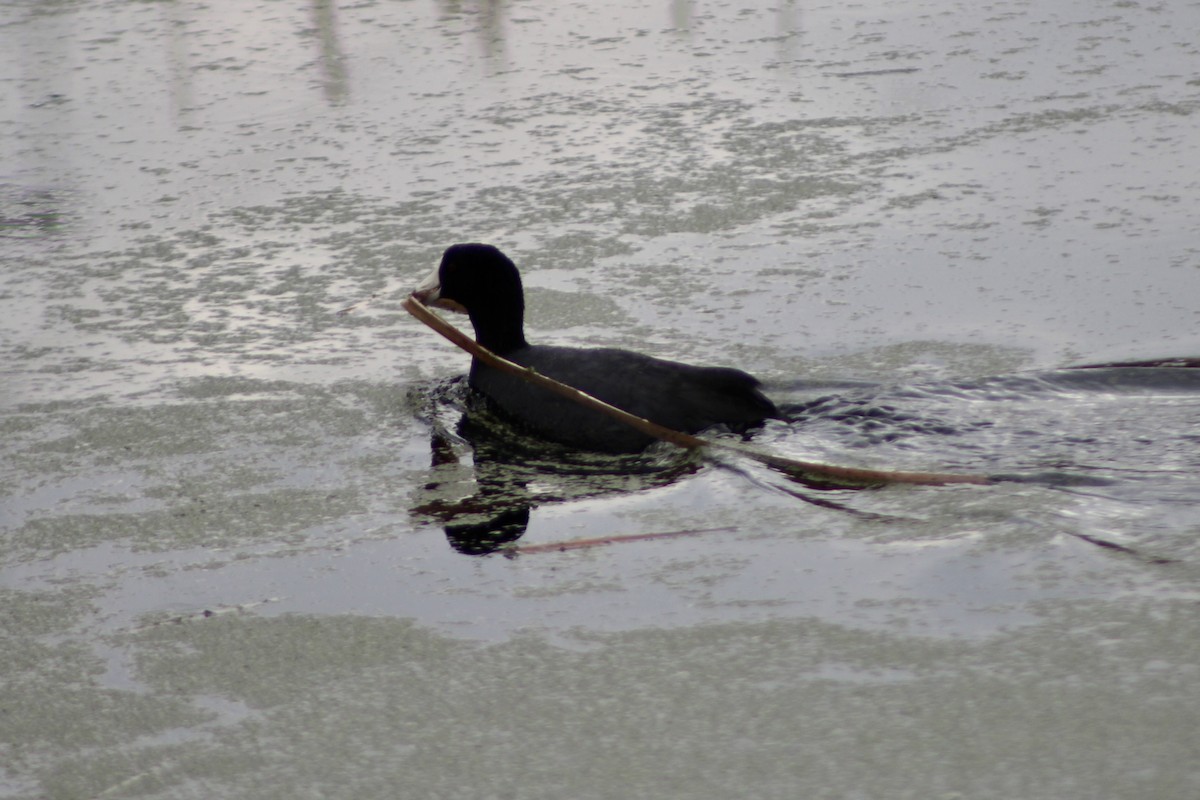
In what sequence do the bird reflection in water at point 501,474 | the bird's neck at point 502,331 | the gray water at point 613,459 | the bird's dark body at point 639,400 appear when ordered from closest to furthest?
1. the gray water at point 613,459
2. the bird reflection in water at point 501,474
3. the bird's dark body at point 639,400
4. the bird's neck at point 502,331

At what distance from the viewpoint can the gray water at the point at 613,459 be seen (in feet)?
7.99

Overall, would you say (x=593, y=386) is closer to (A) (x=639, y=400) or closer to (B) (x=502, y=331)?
(A) (x=639, y=400)

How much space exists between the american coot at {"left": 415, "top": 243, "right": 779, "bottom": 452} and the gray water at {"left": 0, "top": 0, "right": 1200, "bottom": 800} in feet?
0.27

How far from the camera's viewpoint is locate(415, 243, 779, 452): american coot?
374 centimetres

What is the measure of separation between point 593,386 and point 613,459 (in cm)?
23

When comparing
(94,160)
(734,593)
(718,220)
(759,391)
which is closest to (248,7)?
(94,160)

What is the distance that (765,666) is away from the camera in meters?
2.59

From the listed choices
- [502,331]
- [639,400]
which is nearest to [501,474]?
[639,400]

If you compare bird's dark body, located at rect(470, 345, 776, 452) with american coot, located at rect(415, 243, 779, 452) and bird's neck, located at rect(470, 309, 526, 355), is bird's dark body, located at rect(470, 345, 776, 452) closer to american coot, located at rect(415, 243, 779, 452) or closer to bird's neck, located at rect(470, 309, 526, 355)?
american coot, located at rect(415, 243, 779, 452)

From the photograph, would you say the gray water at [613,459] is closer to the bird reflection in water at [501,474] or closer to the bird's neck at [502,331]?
the bird reflection in water at [501,474]

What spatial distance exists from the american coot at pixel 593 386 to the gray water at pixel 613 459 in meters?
0.08

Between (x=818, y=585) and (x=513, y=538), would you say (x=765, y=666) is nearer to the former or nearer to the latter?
(x=818, y=585)

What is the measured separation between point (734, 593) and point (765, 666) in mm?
299

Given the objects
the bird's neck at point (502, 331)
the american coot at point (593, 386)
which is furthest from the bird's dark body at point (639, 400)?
the bird's neck at point (502, 331)
